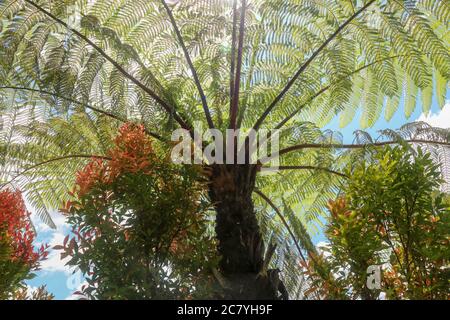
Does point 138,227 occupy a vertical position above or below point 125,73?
below

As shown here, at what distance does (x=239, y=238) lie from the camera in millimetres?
3057

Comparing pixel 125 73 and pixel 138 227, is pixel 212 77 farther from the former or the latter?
pixel 138 227

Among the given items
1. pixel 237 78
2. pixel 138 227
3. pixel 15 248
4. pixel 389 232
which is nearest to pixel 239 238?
pixel 138 227

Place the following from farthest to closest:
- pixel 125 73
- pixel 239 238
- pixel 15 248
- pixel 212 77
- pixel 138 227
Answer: pixel 212 77, pixel 125 73, pixel 239 238, pixel 15 248, pixel 138 227

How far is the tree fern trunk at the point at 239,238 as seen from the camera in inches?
112

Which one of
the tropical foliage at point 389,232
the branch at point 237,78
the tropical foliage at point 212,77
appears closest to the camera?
the tropical foliage at point 389,232

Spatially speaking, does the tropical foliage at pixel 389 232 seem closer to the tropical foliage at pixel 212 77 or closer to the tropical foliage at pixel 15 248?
the tropical foliage at pixel 212 77

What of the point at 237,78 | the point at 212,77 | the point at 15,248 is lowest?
the point at 15,248

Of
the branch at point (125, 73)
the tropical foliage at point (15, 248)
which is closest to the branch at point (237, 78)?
the branch at point (125, 73)

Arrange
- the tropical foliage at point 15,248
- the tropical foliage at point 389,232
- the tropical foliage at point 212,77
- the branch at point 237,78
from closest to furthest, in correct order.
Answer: the tropical foliage at point 389,232 < the tropical foliage at point 15,248 < the tropical foliage at point 212,77 < the branch at point 237,78

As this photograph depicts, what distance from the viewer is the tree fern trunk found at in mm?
2834

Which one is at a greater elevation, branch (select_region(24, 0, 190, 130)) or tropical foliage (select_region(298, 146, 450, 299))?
branch (select_region(24, 0, 190, 130))

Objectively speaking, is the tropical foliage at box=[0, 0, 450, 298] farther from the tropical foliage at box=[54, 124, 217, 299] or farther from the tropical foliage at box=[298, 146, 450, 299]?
the tropical foliage at box=[298, 146, 450, 299]

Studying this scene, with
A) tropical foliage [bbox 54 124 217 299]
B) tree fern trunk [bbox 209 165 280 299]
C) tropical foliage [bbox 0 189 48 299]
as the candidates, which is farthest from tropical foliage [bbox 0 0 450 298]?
tropical foliage [bbox 0 189 48 299]
